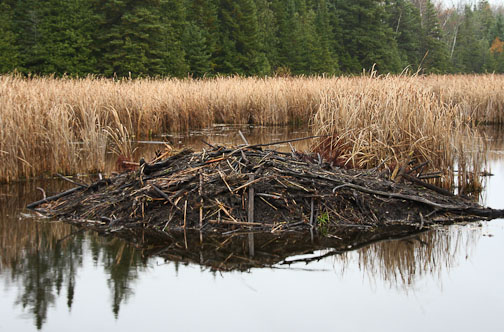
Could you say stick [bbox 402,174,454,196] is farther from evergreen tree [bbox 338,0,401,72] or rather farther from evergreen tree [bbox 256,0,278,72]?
evergreen tree [bbox 338,0,401,72]

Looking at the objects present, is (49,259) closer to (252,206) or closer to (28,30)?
(252,206)

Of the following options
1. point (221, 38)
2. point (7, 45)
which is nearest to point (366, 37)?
point (221, 38)

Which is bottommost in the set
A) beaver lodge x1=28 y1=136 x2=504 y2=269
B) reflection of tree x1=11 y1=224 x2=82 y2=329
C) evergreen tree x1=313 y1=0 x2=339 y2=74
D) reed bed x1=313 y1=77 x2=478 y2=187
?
reflection of tree x1=11 y1=224 x2=82 y2=329

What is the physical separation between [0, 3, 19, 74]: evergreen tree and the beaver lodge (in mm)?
20164

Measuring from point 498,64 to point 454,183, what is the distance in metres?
50.4

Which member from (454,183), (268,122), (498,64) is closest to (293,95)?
(268,122)

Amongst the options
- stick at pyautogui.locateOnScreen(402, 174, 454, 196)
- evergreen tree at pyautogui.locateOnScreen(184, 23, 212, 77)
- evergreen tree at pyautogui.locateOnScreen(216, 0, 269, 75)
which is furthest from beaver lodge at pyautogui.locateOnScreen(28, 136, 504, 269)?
evergreen tree at pyautogui.locateOnScreen(216, 0, 269, 75)

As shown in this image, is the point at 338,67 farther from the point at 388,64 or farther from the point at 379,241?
the point at 379,241

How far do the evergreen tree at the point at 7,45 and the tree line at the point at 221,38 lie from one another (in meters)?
0.04

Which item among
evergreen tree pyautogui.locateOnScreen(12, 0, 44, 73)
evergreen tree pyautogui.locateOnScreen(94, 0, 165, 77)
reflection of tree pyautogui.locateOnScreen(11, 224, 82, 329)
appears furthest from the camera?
evergreen tree pyautogui.locateOnScreen(94, 0, 165, 77)

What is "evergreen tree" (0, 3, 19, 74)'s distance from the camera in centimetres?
2382

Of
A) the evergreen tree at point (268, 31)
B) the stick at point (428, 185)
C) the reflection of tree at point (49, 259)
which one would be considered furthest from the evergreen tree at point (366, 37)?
the reflection of tree at point (49, 259)

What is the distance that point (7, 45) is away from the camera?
2388 cm

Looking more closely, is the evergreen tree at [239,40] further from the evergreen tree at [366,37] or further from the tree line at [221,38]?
the evergreen tree at [366,37]
